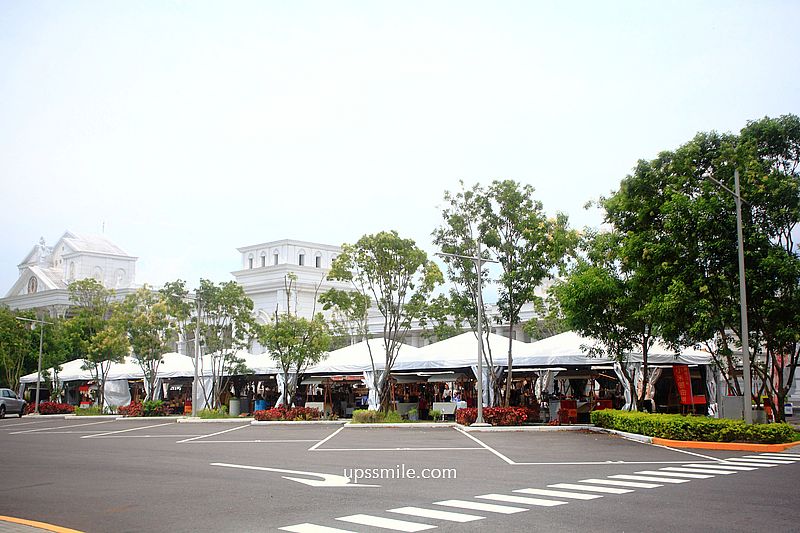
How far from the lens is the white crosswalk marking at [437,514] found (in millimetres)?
9641

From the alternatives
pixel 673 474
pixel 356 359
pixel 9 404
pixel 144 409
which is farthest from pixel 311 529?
pixel 9 404

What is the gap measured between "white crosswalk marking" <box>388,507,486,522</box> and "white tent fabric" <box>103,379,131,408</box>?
4480 cm

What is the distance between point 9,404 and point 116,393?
6.57 metres

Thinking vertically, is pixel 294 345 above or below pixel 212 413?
above

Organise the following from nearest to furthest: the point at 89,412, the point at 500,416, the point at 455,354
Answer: the point at 500,416 < the point at 455,354 < the point at 89,412

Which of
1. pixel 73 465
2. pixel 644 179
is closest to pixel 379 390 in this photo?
pixel 644 179

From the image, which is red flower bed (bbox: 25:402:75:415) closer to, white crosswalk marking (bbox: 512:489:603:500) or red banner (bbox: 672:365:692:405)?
red banner (bbox: 672:365:692:405)

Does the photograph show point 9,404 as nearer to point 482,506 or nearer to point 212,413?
point 212,413

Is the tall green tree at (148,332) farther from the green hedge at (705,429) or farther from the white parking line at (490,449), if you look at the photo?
the green hedge at (705,429)

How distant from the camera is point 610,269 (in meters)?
28.4

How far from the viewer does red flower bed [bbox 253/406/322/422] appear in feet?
121

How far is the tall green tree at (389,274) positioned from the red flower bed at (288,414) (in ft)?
11.4

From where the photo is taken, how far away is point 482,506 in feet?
34.7

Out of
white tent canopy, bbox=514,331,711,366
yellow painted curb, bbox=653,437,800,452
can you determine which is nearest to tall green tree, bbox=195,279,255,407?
white tent canopy, bbox=514,331,711,366
